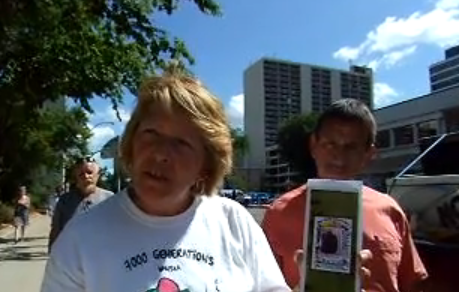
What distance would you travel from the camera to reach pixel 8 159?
38.0 meters

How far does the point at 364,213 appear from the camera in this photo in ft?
9.58

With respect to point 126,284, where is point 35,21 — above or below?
above

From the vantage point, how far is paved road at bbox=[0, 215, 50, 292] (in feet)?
40.1

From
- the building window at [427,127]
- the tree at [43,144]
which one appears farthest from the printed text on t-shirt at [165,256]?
the building window at [427,127]

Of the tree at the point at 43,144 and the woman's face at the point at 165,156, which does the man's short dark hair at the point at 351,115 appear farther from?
the tree at the point at 43,144

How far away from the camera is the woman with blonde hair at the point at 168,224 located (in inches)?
83.5

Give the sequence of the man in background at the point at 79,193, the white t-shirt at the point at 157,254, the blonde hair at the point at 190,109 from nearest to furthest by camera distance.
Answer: the white t-shirt at the point at 157,254 → the blonde hair at the point at 190,109 → the man in background at the point at 79,193

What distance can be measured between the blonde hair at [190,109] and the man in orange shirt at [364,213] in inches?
21.3

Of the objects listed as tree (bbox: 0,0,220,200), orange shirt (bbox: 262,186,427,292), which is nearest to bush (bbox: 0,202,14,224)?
tree (bbox: 0,0,220,200)

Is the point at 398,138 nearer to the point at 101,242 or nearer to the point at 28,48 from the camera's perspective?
the point at 28,48

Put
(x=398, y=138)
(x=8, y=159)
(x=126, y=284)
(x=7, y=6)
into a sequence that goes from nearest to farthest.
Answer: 1. (x=126, y=284)
2. (x=7, y=6)
3. (x=8, y=159)
4. (x=398, y=138)

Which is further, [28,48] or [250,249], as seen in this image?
[28,48]

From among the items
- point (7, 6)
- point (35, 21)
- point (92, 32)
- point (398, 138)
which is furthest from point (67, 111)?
point (398, 138)

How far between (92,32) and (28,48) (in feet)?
5.72
